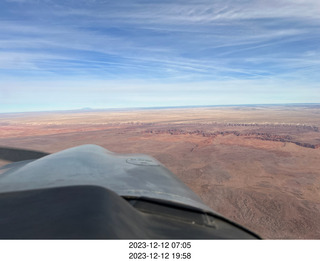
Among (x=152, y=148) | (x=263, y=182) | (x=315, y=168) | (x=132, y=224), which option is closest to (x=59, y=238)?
(x=132, y=224)

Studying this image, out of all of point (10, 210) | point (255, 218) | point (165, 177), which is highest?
point (10, 210)

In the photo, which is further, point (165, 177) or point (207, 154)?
point (207, 154)

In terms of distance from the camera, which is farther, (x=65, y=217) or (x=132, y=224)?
(x=132, y=224)

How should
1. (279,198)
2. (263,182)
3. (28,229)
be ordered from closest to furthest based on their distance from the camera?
(28,229) → (279,198) → (263,182)

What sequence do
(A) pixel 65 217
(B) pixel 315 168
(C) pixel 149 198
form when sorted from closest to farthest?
(A) pixel 65 217
(C) pixel 149 198
(B) pixel 315 168

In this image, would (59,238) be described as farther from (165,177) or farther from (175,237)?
(165,177)

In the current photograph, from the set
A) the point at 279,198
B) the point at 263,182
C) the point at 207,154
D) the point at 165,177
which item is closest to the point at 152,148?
the point at 207,154

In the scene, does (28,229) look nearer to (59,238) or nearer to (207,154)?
(59,238)

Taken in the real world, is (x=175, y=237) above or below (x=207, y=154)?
above

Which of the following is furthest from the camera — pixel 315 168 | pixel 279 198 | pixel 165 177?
pixel 315 168
